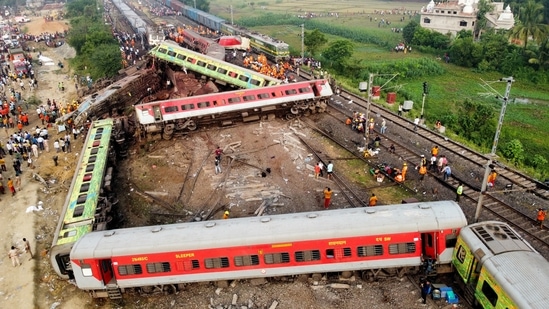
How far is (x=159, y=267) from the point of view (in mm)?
17719

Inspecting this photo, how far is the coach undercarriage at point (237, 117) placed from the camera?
113 feet

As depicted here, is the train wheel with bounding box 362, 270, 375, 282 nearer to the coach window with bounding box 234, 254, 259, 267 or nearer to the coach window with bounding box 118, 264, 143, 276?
the coach window with bounding box 234, 254, 259, 267

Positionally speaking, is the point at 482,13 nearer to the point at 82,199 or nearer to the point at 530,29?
the point at 530,29

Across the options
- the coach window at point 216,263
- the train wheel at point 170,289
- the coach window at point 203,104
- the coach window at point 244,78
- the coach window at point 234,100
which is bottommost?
the train wheel at point 170,289

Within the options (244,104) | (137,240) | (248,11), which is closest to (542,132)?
(244,104)

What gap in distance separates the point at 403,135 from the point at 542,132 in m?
17.1

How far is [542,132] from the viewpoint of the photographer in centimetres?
4056

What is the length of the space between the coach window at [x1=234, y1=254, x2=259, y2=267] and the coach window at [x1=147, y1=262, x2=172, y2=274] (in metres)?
2.75

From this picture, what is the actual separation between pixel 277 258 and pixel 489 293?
771cm

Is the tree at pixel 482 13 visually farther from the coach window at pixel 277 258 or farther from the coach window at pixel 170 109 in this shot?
the coach window at pixel 277 258

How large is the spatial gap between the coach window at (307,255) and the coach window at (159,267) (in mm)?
5204

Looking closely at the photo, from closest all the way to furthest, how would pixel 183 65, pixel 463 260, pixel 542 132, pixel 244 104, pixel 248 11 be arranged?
pixel 463 260
pixel 244 104
pixel 542 132
pixel 183 65
pixel 248 11

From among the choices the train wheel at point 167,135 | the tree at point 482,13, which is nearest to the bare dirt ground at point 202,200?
the train wheel at point 167,135

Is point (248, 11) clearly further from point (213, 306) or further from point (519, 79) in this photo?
point (213, 306)
